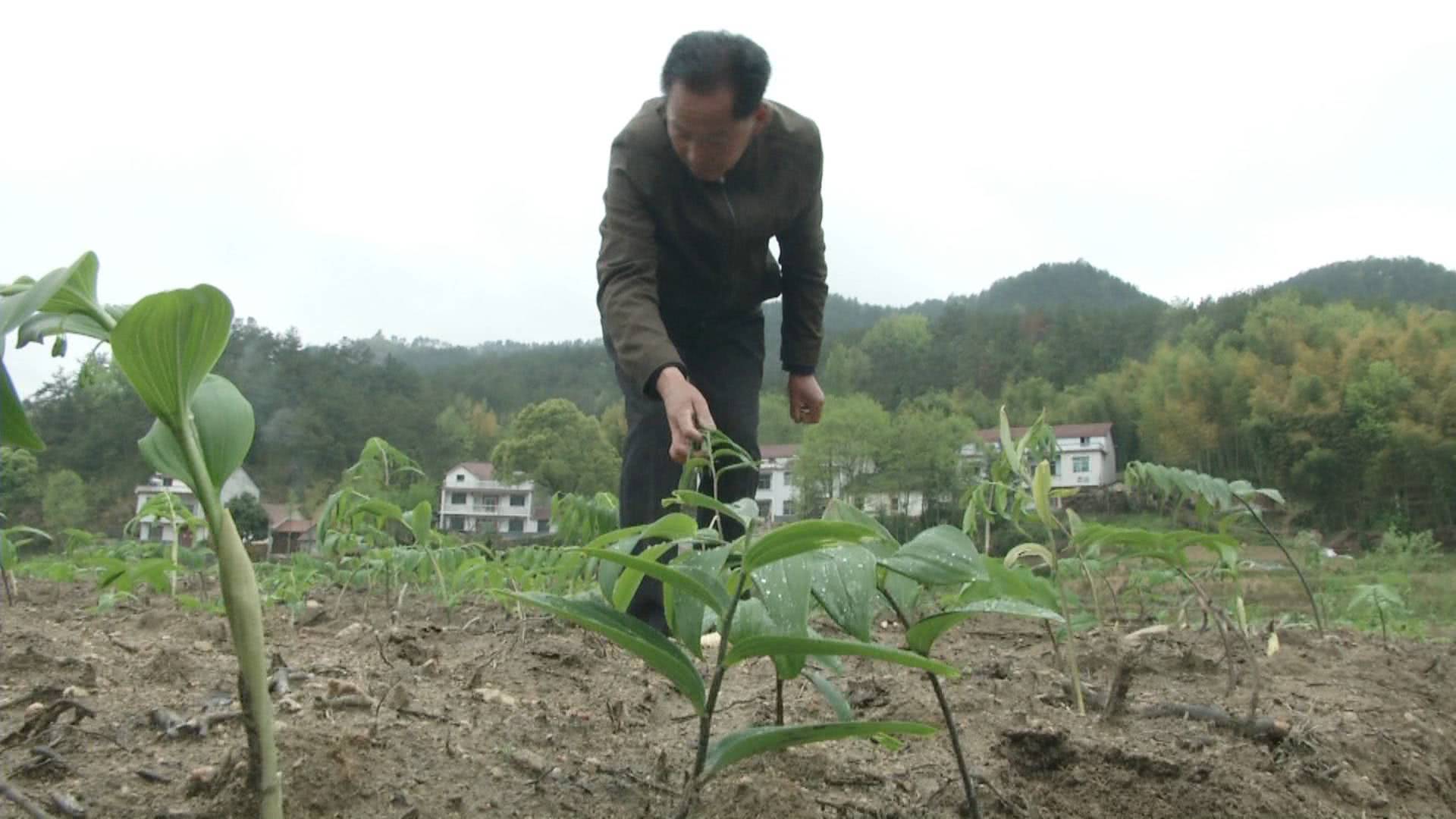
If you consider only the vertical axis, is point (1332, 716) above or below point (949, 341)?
below

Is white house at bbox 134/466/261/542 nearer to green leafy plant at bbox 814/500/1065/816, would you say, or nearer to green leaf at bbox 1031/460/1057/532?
green leafy plant at bbox 814/500/1065/816

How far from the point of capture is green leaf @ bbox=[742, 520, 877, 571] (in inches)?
22.3

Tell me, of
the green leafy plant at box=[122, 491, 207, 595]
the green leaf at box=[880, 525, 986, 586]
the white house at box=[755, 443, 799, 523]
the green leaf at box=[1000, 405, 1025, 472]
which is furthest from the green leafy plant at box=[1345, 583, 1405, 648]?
the green leafy plant at box=[122, 491, 207, 595]

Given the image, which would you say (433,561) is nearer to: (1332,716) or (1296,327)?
(1332,716)

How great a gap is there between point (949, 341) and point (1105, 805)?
880 centimetres

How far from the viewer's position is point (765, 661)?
167 cm

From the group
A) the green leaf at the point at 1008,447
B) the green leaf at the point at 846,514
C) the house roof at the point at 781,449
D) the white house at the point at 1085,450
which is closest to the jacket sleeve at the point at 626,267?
the green leaf at the point at 1008,447

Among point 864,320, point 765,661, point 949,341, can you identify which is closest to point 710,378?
point 765,661

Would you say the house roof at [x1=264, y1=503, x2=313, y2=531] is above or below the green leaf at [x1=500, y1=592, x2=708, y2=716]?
below

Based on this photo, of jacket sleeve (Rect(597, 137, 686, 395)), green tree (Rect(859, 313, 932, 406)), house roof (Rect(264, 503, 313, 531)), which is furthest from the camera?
green tree (Rect(859, 313, 932, 406))

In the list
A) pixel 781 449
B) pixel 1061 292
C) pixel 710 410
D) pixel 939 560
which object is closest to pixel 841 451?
pixel 781 449

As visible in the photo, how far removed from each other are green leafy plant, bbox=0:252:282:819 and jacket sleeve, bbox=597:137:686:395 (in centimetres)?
127

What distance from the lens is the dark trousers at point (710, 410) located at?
7.88 ft

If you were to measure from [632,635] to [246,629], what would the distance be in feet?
0.77
